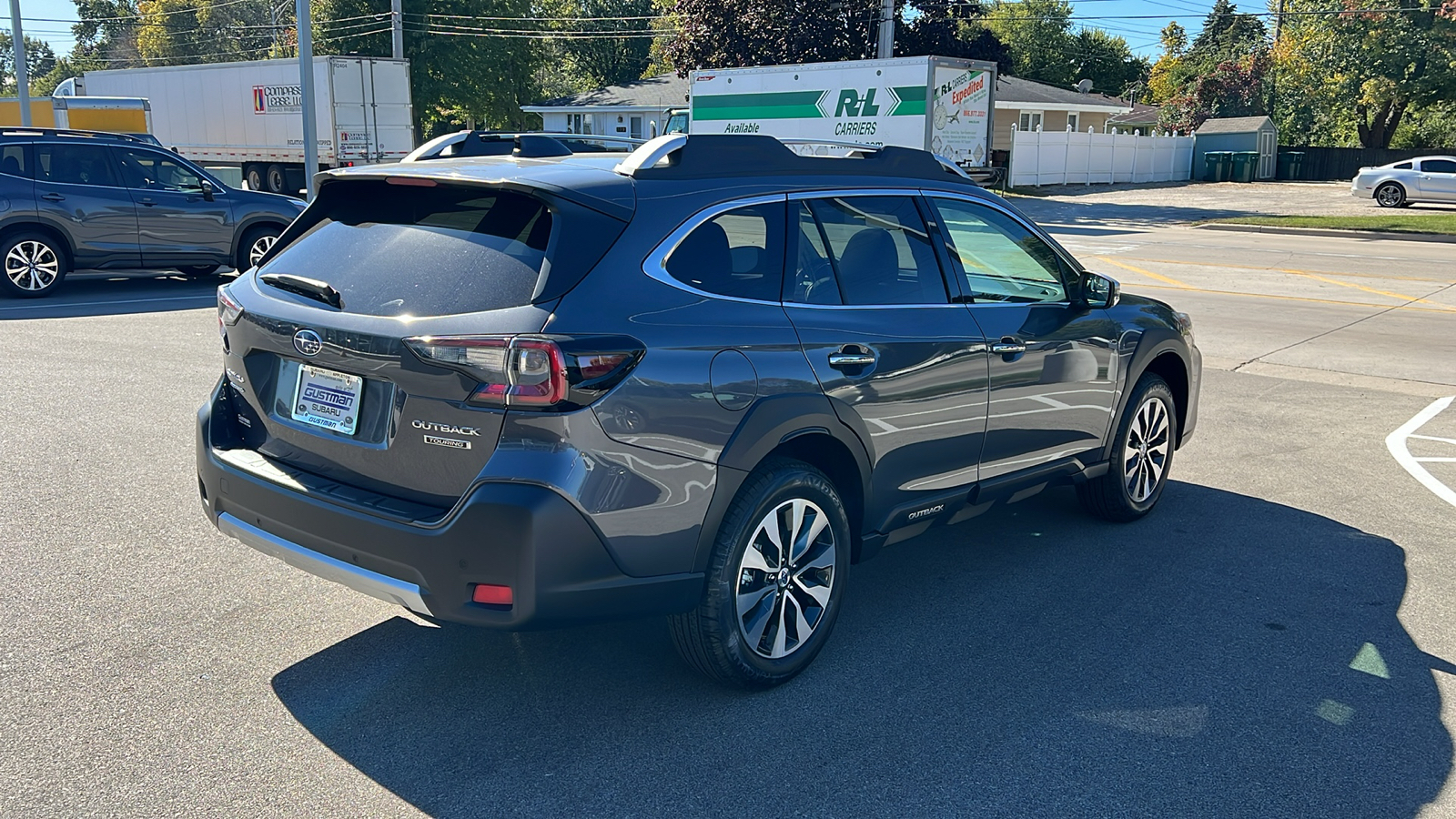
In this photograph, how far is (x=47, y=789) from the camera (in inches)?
130

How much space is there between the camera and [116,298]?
44.7 ft

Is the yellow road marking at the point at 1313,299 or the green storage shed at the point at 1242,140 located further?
the green storage shed at the point at 1242,140

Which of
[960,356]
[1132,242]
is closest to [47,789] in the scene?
[960,356]

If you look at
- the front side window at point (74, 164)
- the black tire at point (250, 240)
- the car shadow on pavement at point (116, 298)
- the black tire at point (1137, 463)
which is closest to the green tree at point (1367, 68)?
the black tire at point (250, 240)

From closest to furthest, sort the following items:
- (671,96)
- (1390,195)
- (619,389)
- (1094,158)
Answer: (619,389), (1390,195), (1094,158), (671,96)

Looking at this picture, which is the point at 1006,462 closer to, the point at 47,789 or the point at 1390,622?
the point at 1390,622

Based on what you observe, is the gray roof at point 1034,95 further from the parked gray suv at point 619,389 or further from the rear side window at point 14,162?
the parked gray suv at point 619,389

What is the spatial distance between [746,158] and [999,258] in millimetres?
1482

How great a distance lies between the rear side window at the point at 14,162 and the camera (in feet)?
41.8

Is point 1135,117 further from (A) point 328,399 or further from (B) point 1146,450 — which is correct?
(A) point 328,399

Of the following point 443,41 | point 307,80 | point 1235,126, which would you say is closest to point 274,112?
point 307,80

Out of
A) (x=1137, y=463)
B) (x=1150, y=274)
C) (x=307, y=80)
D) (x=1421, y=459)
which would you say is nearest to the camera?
(x=1137, y=463)

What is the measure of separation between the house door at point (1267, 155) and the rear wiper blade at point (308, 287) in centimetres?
5516

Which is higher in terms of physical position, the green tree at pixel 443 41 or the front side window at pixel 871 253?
the green tree at pixel 443 41
